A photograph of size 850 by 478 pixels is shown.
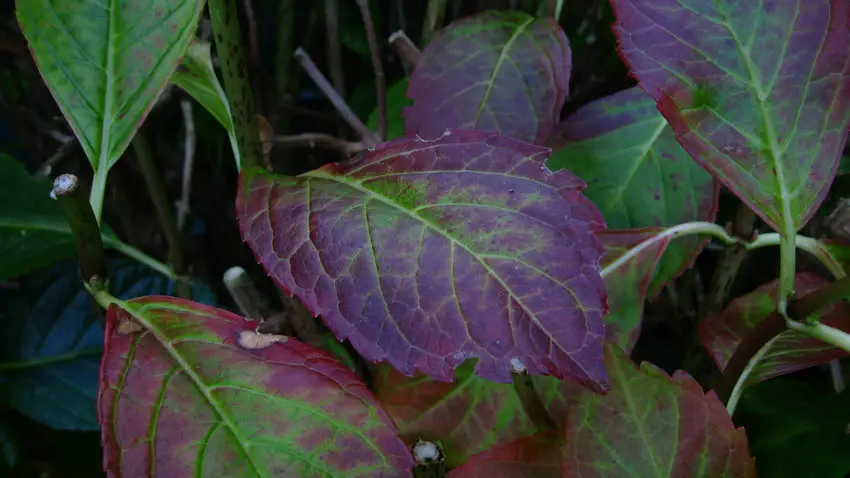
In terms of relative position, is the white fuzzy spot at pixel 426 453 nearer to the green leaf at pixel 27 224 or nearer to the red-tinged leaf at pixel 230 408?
the red-tinged leaf at pixel 230 408

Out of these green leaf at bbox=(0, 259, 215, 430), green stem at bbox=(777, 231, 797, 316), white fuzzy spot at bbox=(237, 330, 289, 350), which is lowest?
green leaf at bbox=(0, 259, 215, 430)

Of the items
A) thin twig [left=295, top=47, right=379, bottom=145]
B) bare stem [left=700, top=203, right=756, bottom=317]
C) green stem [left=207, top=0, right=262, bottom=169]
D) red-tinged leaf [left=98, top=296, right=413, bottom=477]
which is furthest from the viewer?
thin twig [left=295, top=47, right=379, bottom=145]

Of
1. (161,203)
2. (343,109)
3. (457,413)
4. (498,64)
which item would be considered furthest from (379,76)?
(457,413)

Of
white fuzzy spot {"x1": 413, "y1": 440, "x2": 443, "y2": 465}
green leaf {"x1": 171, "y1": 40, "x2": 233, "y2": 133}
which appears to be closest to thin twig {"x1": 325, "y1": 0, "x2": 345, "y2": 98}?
green leaf {"x1": 171, "y1": 40, "x2": 233, "y2": 133}

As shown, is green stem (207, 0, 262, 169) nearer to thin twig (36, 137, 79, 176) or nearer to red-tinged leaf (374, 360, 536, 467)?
red-tinged leaf (374, 360, 536, 467)

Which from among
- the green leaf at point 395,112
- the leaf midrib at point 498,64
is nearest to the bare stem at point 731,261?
the leaf midrib at point 498,64

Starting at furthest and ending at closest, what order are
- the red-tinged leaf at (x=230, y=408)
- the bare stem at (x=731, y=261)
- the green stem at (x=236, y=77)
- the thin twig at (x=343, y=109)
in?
the thin twig at (x=343, y=109) < the bare stem at (x=731, y=261) < the green stem at (x=236, y=77) < the red-tinged leaf at (x=230, y=408)
